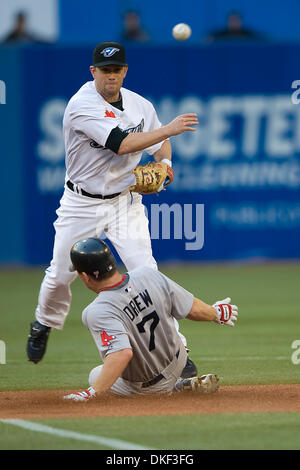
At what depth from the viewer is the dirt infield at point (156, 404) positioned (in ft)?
19.6

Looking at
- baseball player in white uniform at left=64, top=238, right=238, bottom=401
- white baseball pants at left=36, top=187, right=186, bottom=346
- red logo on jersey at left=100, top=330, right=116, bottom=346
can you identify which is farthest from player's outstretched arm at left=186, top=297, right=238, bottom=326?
white baseball pants at left=36, top=187, right=186, bottom=346

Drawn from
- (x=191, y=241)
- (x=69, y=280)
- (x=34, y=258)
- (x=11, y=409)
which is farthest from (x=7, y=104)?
(x=11, y=409)

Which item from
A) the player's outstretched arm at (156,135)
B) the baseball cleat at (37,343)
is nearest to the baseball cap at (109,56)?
the player's outstretched arm at (156,135)

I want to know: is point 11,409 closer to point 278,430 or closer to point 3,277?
point 278,430

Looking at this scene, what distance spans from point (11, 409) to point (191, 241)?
9265 mm

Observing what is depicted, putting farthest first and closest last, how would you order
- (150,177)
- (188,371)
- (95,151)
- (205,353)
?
(205,353)
(95,151)
(150,177)
(188,371)

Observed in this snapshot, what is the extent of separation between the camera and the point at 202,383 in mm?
6570

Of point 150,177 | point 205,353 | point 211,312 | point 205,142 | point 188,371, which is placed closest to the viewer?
point 211,312

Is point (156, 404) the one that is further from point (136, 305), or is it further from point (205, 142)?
point (205, 142)

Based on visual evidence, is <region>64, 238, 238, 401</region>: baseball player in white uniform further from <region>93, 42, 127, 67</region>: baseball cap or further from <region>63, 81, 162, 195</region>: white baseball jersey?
<region>93, 42, 127, 67</region>: baseball cap

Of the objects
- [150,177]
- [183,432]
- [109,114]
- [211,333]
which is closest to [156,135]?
[150,177]

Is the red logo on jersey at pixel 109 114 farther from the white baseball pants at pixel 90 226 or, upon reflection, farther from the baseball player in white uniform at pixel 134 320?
A: the baseball player in white uniform at pixel 134 320

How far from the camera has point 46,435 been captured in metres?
5.32

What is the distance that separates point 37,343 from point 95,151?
5.19ft
